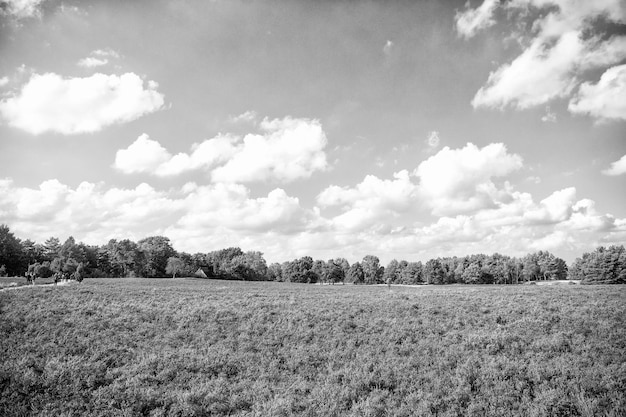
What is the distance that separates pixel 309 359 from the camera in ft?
57.4

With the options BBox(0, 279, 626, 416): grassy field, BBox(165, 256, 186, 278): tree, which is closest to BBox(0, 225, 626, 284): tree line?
BBox(165, 256, 186, 278): tree

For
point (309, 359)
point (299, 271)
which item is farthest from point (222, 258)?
point (309, 359)

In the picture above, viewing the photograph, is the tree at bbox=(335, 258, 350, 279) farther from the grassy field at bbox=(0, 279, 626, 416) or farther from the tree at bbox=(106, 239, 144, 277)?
the grassy field at bbox=(0, 279, 626, 416)

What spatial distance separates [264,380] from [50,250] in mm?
111760

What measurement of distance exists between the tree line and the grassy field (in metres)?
54.7

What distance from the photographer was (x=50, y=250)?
319 ft

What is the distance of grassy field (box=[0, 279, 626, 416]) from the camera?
12.6 metres

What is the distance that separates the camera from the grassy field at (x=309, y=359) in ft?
41.3

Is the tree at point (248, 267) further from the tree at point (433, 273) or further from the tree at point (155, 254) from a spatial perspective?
the tree at point (433, 273)

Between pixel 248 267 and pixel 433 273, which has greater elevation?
pixel 248 267

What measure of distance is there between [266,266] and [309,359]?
12395 cm

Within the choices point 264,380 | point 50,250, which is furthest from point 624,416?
point 50,250

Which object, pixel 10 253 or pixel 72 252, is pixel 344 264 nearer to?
pixel 72 252

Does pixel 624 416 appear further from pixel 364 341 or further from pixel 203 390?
pixel 203 390
